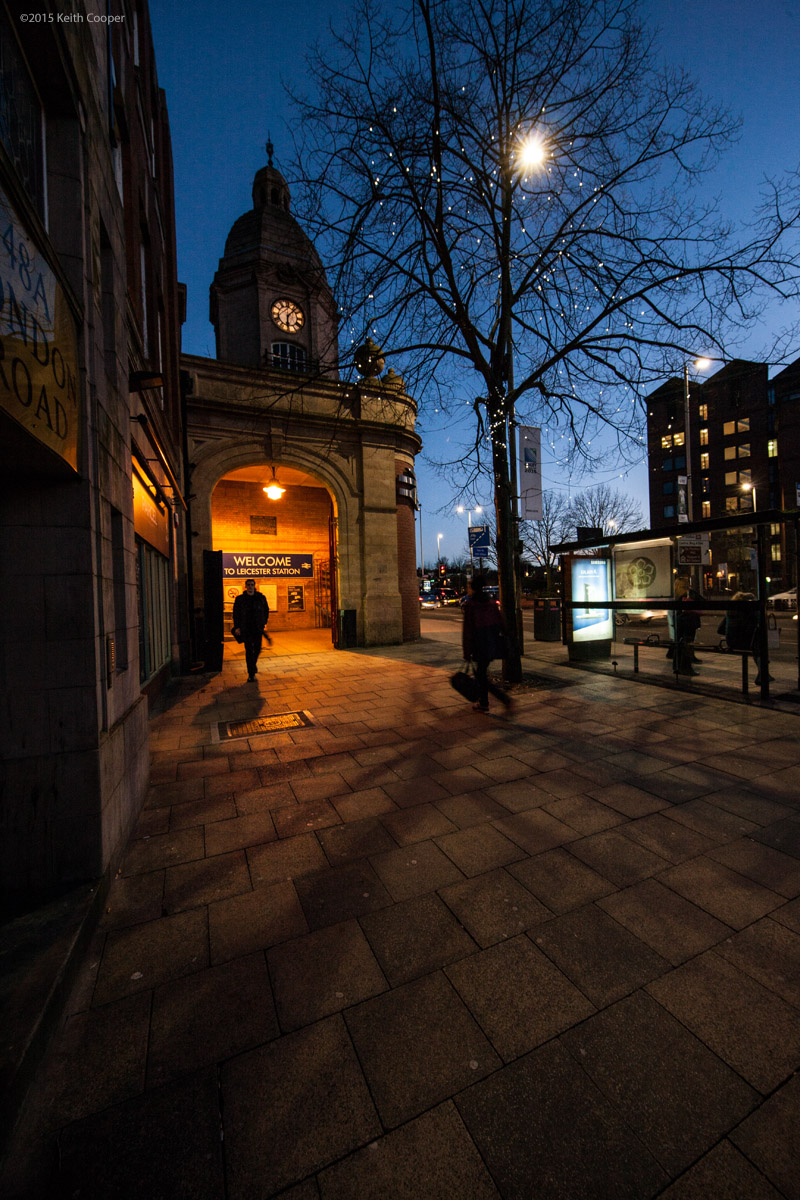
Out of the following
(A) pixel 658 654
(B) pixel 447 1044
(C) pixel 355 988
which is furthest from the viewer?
(A) pixel 658 654

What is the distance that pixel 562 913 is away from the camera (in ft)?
8.77

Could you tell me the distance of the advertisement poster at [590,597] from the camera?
10367 millimetres

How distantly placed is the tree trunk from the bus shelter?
6.82ft

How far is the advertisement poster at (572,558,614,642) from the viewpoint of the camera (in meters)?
10.4

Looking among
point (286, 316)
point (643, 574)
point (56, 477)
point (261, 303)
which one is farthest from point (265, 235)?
point (56, 477)

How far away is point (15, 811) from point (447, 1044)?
102 inches

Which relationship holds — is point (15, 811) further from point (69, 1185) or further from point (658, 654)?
point (658, 654)

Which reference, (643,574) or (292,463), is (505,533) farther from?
(292,463)

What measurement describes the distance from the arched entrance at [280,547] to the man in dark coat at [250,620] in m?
5.78

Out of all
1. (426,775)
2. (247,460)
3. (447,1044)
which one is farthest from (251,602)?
(447,1044)

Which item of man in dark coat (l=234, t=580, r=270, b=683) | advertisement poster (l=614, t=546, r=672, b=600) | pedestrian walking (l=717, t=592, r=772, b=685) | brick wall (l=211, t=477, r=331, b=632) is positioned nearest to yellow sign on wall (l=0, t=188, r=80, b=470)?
man in dark coat (l=234, t=580, r=270, b=683)

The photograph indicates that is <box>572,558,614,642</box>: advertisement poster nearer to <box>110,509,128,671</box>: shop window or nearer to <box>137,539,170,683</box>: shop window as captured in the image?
<box>137,539,170,683</box>: shop window

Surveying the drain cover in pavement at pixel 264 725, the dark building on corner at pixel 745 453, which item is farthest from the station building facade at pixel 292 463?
the dark building on corner at pixel 745 453

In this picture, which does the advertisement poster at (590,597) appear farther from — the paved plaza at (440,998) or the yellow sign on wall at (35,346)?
the yellow sign on wall at (35,346)
